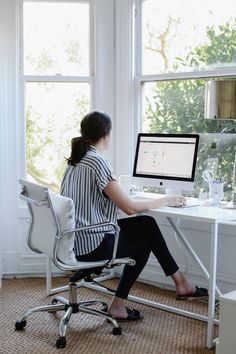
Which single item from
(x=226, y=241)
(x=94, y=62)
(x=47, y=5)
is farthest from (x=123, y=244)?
(x=47, y=5)

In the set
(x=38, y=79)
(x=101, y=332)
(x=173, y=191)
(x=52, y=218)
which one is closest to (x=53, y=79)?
(x=38, y=79)

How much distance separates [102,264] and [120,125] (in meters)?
1.46

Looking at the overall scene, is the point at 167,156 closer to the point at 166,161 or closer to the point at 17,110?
the point at 166,161

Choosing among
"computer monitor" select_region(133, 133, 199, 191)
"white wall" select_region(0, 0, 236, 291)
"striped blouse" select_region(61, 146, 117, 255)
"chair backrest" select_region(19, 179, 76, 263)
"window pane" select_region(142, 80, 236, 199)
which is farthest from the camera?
"white wall" select_region(0, 0, 236, 291)

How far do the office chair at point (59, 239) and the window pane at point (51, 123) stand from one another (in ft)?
3.74

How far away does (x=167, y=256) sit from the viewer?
3.17 meters

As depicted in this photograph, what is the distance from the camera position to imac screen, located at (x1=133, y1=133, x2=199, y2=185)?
3396 mm

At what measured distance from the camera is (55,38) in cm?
410

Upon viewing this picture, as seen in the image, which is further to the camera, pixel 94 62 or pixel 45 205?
pixel 94 62

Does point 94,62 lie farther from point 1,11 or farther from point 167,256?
point 167,256

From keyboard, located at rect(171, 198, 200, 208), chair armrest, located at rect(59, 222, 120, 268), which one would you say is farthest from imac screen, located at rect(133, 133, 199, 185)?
chair armrest, located at rect(59, 222, 120, 268)

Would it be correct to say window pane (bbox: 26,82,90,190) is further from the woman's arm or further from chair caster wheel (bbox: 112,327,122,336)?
chair caster wheel (bbox: 112,327,122,336)

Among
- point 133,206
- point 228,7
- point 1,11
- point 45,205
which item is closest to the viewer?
point 45,205

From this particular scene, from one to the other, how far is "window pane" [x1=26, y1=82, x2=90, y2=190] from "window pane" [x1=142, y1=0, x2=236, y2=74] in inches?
23.4
